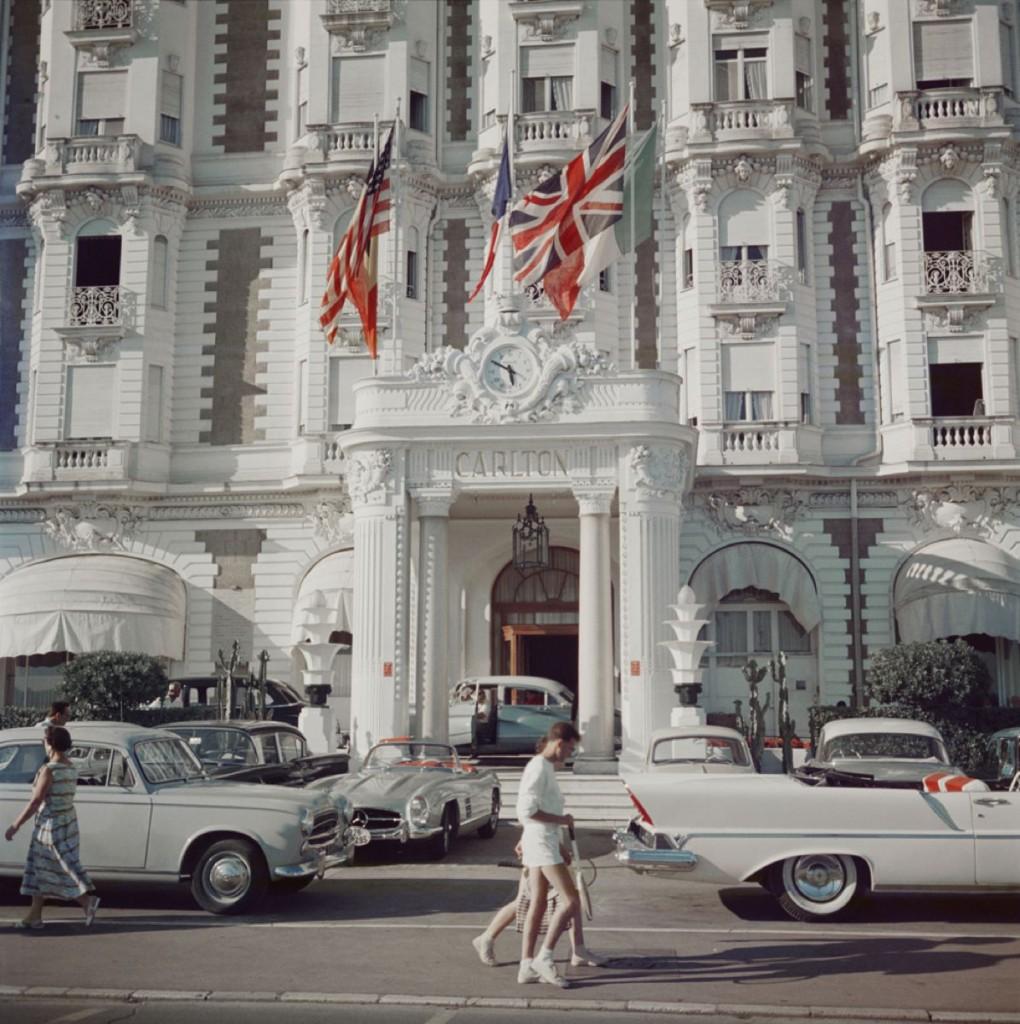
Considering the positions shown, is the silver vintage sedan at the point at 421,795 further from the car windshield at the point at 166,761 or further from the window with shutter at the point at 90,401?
the window with shutter at the point at 90,401

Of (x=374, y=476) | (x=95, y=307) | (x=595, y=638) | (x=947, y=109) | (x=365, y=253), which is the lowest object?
(x=595, y=638)

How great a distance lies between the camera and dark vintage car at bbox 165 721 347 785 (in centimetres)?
1587

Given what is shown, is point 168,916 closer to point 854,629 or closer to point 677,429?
point 677,429

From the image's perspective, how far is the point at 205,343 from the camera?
32344 mm

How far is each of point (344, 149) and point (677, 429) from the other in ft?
42.0

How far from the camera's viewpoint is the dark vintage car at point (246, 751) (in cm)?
1587

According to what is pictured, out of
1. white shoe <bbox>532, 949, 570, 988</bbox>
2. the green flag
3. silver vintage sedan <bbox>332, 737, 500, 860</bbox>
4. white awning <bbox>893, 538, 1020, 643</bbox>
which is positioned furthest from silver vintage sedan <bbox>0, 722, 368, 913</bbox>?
white awning <bbox>893, 538, 1020, 643</bbox>

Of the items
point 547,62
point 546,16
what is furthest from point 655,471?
point 546,16

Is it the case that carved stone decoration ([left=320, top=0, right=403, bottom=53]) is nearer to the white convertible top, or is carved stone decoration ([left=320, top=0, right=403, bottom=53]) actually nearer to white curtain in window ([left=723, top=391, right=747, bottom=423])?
white curtain in window ([left=723, top=391, right=747, bottom=423])

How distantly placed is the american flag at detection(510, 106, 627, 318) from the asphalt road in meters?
13.6

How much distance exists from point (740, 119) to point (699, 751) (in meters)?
18.5

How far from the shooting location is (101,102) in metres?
32.8

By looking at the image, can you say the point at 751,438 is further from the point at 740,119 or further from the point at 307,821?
the point at 307,821

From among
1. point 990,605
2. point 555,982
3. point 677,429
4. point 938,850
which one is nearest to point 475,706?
point 677,429
